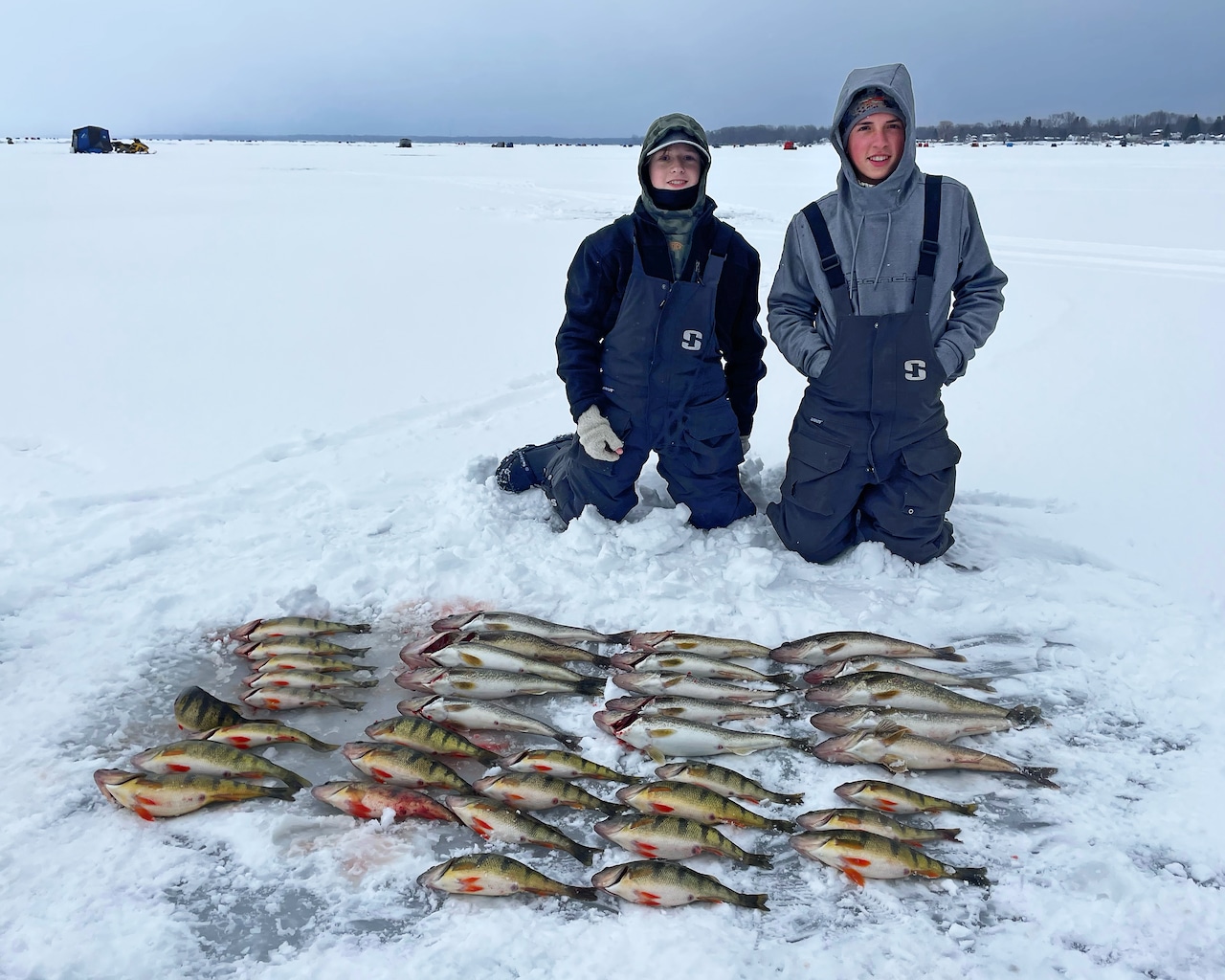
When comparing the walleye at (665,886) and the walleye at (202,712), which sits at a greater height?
the walleye at (202,712)

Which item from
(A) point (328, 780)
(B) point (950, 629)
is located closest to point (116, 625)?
(A) point (328, 780)

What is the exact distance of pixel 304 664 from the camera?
3.17m

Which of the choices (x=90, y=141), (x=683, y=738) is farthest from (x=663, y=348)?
(x=90, y=141)

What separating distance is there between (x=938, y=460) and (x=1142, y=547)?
4.19ft

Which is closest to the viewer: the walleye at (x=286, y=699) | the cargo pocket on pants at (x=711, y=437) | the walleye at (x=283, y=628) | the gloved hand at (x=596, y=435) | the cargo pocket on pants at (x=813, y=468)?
the walleye at (x=286, y=699)

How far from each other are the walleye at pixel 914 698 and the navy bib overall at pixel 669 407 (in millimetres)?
1433

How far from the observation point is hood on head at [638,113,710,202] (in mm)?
3844

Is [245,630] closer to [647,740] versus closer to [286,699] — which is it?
[286,699]

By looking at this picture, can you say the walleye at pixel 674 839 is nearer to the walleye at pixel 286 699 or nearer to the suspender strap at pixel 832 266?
the walleye at pixel 286 699

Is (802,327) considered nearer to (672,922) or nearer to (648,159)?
(648,159)

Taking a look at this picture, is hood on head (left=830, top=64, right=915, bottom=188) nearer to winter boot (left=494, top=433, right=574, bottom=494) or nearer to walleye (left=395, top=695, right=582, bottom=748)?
winter boot (left=494, top=433, right=574, bottom=494)

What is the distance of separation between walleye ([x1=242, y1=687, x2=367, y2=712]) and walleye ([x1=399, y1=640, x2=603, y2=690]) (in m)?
0.39

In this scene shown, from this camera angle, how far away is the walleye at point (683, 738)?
9.36ft

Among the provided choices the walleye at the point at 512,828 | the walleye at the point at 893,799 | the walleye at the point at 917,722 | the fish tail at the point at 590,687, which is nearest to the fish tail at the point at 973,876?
the walleye at the point at 893,799
